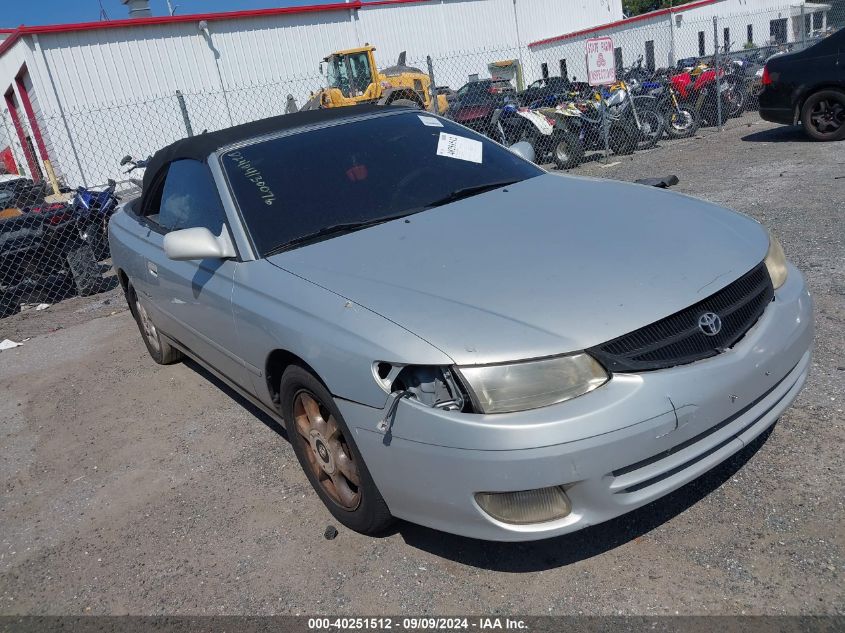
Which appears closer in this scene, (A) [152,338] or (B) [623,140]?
(A) [152,338]

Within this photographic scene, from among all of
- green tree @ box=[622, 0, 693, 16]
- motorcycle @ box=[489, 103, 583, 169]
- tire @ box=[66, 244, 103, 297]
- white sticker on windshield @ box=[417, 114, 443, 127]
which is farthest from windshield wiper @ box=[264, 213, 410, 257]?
green tree @ box=[622, 0, 693, 16]

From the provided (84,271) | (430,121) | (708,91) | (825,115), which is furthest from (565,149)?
(430,121)

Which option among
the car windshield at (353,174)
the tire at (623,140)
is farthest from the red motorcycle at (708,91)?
the car windshield at (353,174)

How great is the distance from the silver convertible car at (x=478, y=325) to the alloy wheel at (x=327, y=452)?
0.04 ft

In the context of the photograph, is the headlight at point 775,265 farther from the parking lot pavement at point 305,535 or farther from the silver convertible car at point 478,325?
the parking lot pavement at point 305,535

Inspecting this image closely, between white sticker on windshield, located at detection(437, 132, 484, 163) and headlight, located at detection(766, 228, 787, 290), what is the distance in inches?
61.3

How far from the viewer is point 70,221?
802cm

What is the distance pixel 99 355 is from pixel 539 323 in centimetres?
478

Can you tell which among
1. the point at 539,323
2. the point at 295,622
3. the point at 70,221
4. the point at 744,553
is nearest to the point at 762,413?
the point at 744,553

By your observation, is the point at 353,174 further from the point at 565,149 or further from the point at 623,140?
the point at 623,140

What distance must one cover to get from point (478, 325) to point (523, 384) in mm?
247

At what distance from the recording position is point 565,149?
11586mm

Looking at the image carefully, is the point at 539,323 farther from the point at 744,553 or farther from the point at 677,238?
the point at 744,553

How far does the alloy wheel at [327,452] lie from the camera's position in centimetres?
278
